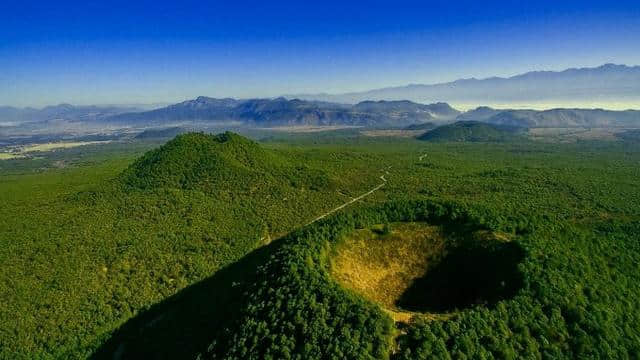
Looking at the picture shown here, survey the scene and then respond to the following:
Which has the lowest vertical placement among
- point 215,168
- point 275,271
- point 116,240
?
point 116,240

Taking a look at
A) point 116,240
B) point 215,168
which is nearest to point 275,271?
point 116,240

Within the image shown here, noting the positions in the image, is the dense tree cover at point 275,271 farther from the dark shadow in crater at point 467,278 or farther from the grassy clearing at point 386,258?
the grassy clearing at point 386,258

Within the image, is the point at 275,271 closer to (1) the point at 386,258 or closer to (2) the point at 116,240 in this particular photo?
(1) the point at 386,258

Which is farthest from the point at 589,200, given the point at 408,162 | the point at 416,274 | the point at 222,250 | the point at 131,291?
the point at 131,291

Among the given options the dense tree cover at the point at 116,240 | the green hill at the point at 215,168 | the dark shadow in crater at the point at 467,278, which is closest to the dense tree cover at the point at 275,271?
the dense tree cover at the point at 116,240

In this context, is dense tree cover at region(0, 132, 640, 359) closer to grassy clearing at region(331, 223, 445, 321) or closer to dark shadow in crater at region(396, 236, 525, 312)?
dark shadow in crater at region(396, 236, 525, 312)

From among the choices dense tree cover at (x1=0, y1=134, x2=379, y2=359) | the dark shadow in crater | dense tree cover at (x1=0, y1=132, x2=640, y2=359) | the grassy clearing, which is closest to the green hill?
dense tree cover at (x1=0, y1=134, x2=379, y2=359)

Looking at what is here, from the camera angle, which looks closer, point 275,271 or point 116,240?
point 275,271
